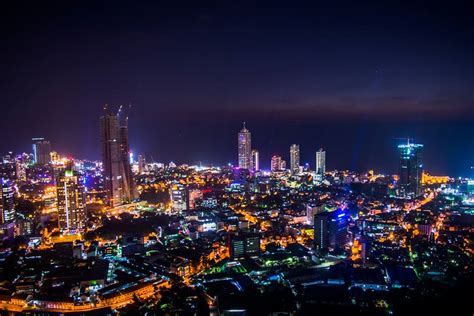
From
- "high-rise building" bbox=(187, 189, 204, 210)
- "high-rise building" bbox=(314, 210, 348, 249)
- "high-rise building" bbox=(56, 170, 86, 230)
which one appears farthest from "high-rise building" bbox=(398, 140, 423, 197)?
"high-rise building" bbox=(56, 170, 86, 230)

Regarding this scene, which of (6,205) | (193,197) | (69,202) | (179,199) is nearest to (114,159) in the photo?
(179,199)

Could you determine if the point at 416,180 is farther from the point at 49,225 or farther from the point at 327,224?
the point at 49,225

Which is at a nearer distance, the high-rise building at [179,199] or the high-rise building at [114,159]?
the high-rise building at [179,199]

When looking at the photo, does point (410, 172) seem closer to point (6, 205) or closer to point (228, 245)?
point (228, 245)

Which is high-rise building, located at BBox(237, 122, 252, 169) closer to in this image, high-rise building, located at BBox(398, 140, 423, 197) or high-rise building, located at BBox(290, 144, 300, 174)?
high-rise building, located at BBox(290, 144, 300, 174)

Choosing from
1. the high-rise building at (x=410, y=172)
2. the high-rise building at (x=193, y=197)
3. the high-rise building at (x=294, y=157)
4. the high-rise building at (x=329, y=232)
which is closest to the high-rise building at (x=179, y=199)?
the high-rise building at (x=193, y=197)

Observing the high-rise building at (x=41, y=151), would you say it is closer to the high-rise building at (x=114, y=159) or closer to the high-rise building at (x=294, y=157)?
the high-rise building at (x=114, y=159)
